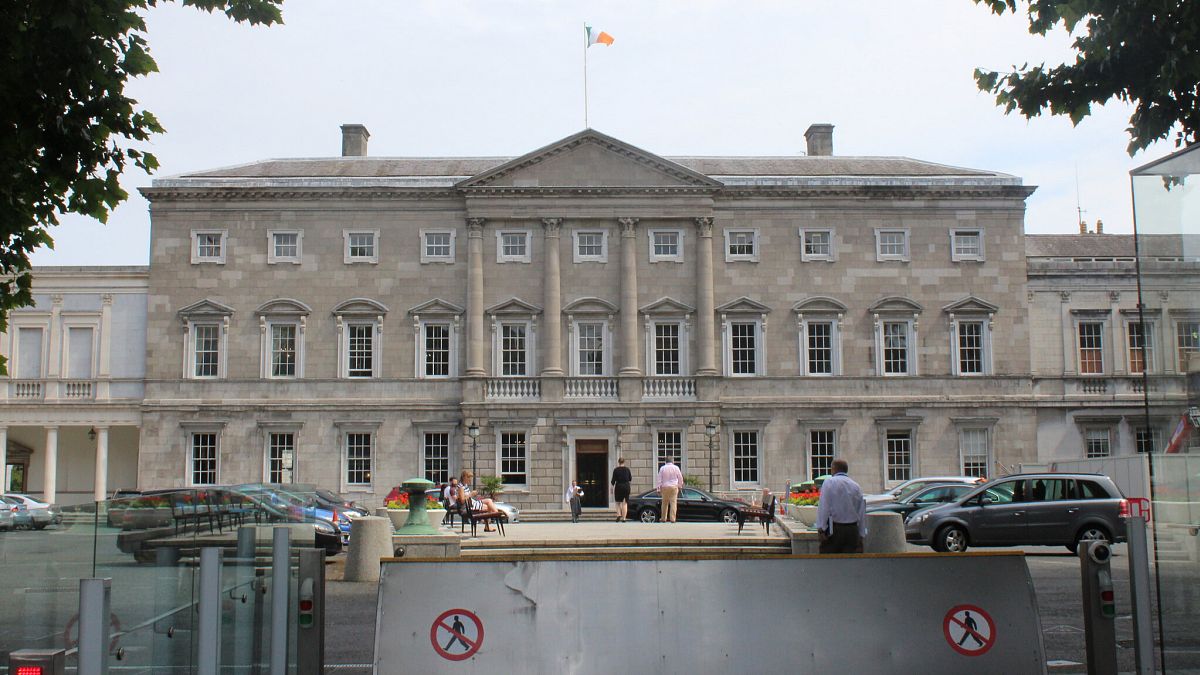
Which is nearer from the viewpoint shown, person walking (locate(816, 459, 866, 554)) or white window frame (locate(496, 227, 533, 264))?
person walking (locate(816, 459, 866, 554))

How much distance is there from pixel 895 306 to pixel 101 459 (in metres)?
31.3

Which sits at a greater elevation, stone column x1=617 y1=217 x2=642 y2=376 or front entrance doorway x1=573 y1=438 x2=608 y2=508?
stone column x1=617 y1=217 x2=642 y2=376

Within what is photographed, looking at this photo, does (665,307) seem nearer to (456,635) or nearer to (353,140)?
(353,140)

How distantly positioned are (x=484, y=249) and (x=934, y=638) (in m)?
37.8

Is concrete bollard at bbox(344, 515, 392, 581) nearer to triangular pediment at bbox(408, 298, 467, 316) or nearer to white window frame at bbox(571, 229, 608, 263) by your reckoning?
triangular pediment at bbox(408, 298, 467, 316)

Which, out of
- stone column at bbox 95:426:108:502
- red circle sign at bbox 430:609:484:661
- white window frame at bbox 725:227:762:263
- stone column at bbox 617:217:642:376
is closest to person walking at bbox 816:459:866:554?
red circle sign at bbox 430:609:484:661

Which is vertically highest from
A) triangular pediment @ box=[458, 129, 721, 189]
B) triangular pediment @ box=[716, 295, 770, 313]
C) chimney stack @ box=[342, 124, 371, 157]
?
chimney stack @ box=[342, 124, 371, 157]

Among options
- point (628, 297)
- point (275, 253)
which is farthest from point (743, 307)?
point (275, 253)

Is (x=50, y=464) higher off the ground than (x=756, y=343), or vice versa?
(x=756, y=343)

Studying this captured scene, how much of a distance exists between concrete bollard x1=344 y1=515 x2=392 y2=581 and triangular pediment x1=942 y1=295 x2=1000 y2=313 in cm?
2934

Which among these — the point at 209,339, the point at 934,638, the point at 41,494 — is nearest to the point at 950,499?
the point at 934,638

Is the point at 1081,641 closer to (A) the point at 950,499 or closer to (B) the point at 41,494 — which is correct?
(A) the point at 950,499

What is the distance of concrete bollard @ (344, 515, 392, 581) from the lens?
2277cm

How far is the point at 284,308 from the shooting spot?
151 ft
